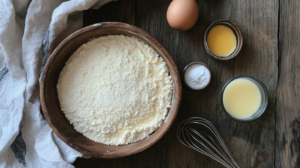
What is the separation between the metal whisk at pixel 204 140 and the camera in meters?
0.89

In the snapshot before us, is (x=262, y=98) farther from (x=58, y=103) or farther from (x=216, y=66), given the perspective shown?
(x=58, y=103)

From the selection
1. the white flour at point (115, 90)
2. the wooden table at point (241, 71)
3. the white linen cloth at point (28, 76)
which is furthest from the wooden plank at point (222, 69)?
the white linen cloth at point (28, 76)

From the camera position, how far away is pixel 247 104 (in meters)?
0.88

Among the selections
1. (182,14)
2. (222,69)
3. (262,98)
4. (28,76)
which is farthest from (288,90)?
(28,76)

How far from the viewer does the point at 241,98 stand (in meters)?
0.88

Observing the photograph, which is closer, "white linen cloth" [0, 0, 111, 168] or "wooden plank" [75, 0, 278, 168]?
"white linen cloth" [0, 0, 111, 168]

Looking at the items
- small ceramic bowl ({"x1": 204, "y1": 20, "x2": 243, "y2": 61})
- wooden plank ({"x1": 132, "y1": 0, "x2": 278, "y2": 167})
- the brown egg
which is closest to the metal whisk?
wooden plank ({"x1": 132, "y1": 0, "x2": 278, "y2": 167})

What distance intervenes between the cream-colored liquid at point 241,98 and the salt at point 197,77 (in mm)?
94

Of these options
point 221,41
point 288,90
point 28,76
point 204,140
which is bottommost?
point 204,140

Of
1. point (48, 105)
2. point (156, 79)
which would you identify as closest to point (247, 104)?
point (156, 79)

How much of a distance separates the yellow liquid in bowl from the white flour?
0.82 ft

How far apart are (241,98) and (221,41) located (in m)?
0.25

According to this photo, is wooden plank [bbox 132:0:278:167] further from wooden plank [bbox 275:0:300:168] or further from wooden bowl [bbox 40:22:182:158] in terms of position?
wooden bowl [bbox 40:22:182:158]

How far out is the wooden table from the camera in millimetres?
910
